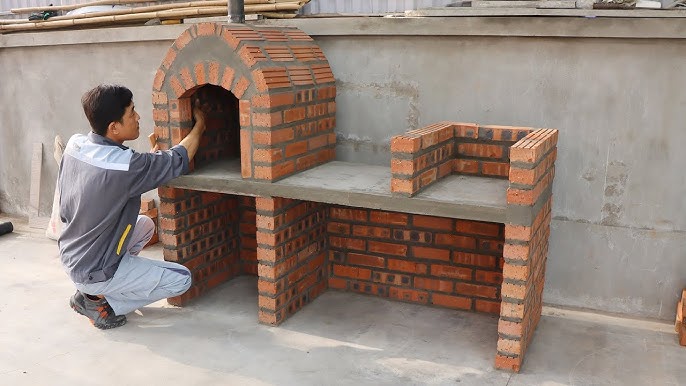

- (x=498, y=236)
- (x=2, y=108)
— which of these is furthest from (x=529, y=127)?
(x=2, y=108)

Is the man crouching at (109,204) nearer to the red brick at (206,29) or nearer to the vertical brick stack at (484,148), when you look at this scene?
the red brick at (206,29)

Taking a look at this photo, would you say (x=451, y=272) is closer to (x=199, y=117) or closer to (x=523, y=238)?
(x=523, y=238)

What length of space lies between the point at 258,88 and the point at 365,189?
40.4 inches

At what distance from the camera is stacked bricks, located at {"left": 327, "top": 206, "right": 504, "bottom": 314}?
4.86 meters

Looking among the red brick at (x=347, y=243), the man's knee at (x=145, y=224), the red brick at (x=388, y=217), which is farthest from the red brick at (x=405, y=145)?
the man's knee at (x=145, y=224)

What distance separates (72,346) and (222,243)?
160 centimetres

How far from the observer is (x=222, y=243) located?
18.4ft

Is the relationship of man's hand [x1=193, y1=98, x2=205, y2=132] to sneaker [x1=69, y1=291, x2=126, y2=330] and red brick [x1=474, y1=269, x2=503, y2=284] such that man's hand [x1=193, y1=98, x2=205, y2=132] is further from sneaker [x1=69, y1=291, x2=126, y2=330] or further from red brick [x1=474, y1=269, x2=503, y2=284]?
red brick [x1=474, y1=269, x2=503, y2=284]

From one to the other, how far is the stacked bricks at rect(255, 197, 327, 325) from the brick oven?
12 mm

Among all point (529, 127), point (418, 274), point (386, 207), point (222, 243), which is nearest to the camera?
→ point (386, 207)

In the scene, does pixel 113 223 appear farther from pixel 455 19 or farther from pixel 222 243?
pixel 455 19

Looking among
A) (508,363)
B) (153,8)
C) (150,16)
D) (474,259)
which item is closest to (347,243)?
(474,259)

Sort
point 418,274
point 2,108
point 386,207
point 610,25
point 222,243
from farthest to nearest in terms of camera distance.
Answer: point 2,108
point 222,243
point 418,274
point 610,25
point 386,207

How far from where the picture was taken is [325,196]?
4312mm
